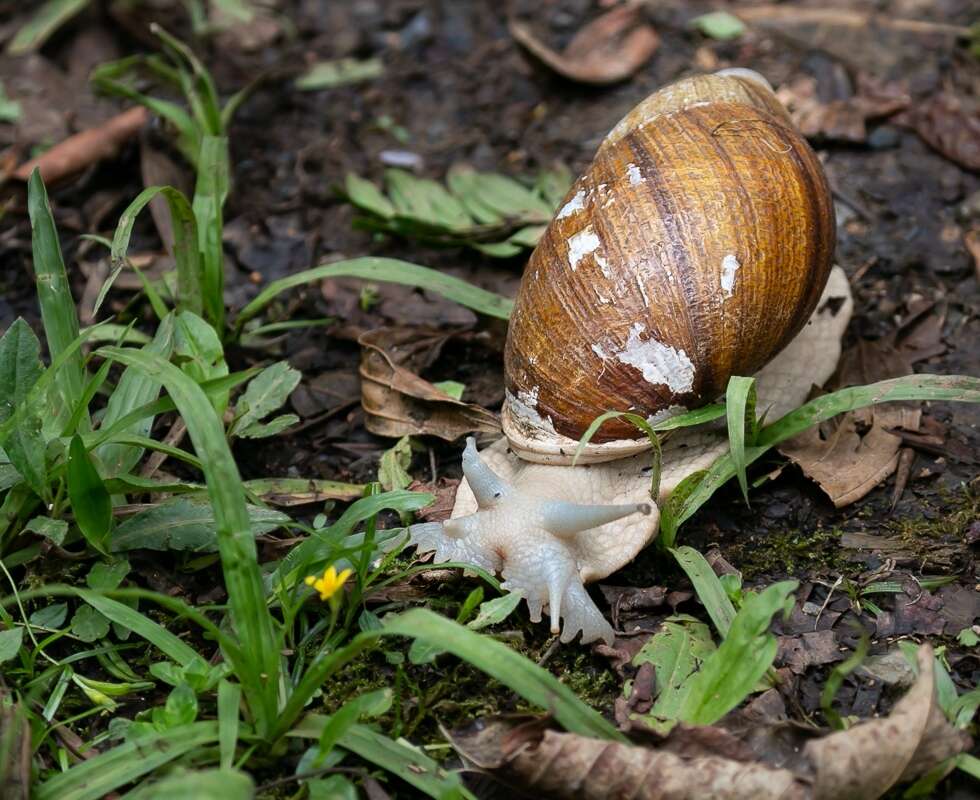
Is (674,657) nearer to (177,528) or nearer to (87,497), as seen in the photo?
(177,528)

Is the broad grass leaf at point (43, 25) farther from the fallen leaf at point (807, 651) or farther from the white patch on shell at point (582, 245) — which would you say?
the fallen leaf at point (807, 651)

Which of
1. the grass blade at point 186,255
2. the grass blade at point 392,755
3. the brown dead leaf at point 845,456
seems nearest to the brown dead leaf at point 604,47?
the grass blade at point 186,255

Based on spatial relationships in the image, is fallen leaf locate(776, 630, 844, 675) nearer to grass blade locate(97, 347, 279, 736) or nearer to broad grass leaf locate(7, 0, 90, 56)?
grass blade locate(97, 347, 279, 736)

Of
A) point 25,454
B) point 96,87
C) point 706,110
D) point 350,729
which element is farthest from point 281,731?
point 96,87

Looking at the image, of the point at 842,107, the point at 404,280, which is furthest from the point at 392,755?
the point at 842,107

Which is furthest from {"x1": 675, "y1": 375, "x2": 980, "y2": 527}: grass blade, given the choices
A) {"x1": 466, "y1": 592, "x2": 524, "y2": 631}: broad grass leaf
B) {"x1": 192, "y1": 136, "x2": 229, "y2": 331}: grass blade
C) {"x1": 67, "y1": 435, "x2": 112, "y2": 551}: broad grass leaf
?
{"x1": 192, "y1": 136, "x2": 229, "y2": 331}: grass blade

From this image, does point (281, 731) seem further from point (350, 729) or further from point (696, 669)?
point (696, 669)
